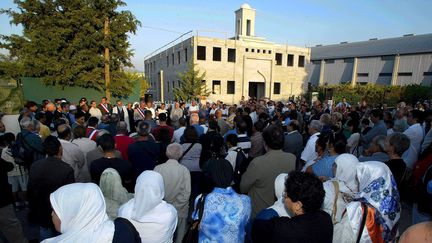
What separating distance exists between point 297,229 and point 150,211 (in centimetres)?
133

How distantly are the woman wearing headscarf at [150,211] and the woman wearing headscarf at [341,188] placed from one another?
4.77 ft

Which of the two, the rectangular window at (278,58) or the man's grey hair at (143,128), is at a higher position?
the rectangular window at (278,58)

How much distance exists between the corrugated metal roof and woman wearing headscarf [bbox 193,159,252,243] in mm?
36525

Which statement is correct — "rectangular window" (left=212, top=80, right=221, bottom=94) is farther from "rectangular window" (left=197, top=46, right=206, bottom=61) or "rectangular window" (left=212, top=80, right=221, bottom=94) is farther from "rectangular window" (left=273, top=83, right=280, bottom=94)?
"rectangular window" (left=273, top=83, right=280, bottom=94)

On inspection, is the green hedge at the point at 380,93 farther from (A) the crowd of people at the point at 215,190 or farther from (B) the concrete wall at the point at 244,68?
(A) the crowd of people at the point at 215,190

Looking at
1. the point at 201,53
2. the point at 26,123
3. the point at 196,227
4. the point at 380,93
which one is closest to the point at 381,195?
the point at 196,227

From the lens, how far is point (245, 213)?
2.44 meters

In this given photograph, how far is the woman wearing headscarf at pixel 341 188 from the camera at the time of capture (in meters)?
2.23

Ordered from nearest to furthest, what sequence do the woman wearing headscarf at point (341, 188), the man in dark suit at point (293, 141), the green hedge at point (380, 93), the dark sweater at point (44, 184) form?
the woman wearing headscarf at point (341, 188)
the dark sweater at point (44, 184)
the man in dark suit at point (293, 141)
the green hedge at point (380, 93)

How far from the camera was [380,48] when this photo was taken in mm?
34312

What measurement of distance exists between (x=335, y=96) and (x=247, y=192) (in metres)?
30.9

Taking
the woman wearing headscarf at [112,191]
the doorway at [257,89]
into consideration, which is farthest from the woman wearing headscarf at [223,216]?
the doorway at [257,89]

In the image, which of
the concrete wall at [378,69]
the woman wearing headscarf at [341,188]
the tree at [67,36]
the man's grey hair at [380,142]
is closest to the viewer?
the woman wearing headscarf at [341,188]

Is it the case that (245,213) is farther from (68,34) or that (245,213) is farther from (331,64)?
(331,64)
